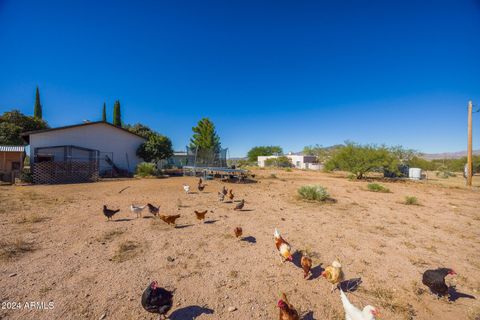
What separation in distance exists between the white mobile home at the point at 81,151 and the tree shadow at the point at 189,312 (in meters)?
17.3

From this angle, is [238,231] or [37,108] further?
[37,108]

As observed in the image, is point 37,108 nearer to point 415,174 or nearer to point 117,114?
point 117,114

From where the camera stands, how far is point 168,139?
2703 cm

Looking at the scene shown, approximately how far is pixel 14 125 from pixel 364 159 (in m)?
41.2

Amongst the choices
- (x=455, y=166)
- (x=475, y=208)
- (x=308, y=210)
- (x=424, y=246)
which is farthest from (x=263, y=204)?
(x=455, y=166)

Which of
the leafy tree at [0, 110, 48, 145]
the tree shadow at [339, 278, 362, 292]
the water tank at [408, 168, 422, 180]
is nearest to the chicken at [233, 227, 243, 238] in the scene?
the tree shadow at [339, 278, 362, 292]

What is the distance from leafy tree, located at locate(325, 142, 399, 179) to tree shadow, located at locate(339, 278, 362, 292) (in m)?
22.2

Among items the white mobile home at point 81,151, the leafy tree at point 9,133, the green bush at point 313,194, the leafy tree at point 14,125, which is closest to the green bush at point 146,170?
the white mobile home at point 81,151

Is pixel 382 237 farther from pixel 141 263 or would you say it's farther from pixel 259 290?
pixel 141 263

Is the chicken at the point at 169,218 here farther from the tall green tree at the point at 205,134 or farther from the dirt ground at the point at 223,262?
the tall green tree at the point at 205,134

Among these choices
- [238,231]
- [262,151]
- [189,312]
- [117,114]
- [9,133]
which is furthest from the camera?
[262,151]

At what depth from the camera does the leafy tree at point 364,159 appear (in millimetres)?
22359

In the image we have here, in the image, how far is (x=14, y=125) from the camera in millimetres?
24562

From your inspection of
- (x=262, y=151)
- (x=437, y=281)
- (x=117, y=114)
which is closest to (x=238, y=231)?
(x=437, y=281)
